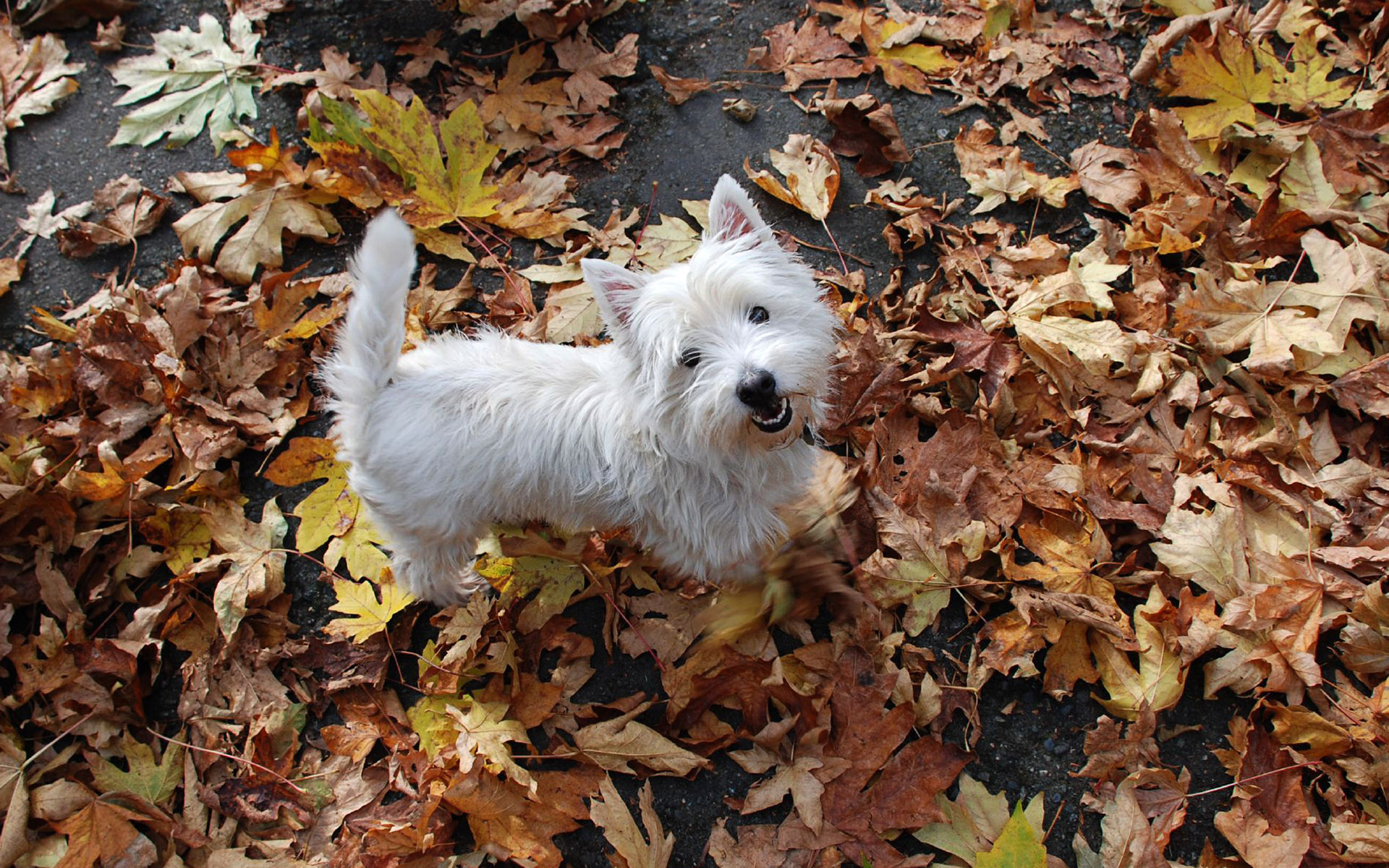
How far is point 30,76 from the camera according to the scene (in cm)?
484

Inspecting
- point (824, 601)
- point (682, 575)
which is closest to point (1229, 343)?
point (824, 601)

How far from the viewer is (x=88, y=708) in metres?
3.19

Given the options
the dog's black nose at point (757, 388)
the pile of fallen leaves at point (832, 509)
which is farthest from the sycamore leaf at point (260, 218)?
the dog's black nose at point (757, 388)

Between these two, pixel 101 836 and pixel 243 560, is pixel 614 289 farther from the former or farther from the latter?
pixel 101 836

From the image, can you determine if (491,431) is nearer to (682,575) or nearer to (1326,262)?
(682,575)

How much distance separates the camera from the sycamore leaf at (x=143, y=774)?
3.06 m

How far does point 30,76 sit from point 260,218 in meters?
2.11

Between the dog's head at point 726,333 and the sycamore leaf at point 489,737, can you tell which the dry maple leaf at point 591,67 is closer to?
the dog's head at point 726,333

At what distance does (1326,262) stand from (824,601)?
102 inches

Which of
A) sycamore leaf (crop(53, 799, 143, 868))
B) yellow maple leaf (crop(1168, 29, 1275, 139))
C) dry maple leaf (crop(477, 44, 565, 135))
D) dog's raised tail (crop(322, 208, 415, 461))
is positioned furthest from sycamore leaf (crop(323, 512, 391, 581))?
yellow maple leaf (crop(1168, 29, 1275, 139))

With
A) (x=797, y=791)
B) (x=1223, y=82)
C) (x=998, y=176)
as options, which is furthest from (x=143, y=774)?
(x=1223, y=82)

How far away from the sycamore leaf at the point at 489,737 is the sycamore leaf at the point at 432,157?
2.32 m

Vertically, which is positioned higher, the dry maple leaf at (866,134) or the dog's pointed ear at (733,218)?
the dog's pointed ear at (733,218)

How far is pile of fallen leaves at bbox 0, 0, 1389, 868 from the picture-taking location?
2803 mm
